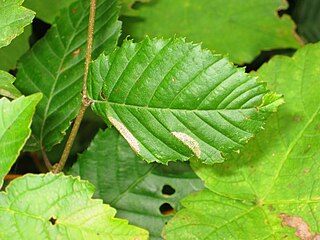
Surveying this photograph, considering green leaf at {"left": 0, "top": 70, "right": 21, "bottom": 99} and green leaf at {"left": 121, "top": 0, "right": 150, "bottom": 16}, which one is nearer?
green leaf at {"left": 0, "top": 70, "right": 21, "bottom": 99}

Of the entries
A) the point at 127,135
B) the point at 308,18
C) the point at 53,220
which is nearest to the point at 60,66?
the point at 127,135

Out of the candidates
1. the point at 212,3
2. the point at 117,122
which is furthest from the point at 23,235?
the point at 212,3

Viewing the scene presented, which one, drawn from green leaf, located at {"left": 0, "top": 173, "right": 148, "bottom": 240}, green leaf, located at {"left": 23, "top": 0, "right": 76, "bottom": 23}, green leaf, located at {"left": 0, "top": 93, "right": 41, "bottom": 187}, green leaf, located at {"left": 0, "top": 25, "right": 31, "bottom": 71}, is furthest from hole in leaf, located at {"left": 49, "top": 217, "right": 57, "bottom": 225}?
green leaf, located at {"left": 23, "top": 0, "right": 76, "bottom": 23}

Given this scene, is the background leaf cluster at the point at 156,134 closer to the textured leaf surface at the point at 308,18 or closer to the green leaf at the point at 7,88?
the green leaf at the point at 7,88

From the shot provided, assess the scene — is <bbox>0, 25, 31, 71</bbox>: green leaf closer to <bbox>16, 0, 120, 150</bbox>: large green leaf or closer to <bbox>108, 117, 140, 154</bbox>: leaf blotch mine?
<bbox>16, 0, 120, 150</bbox>: large green leaf

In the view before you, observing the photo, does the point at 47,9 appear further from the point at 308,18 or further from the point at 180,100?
the point at 308,18

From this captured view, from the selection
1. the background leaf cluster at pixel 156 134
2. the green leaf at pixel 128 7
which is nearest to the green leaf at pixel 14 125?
the background leaf cluster at pixel 156 134
